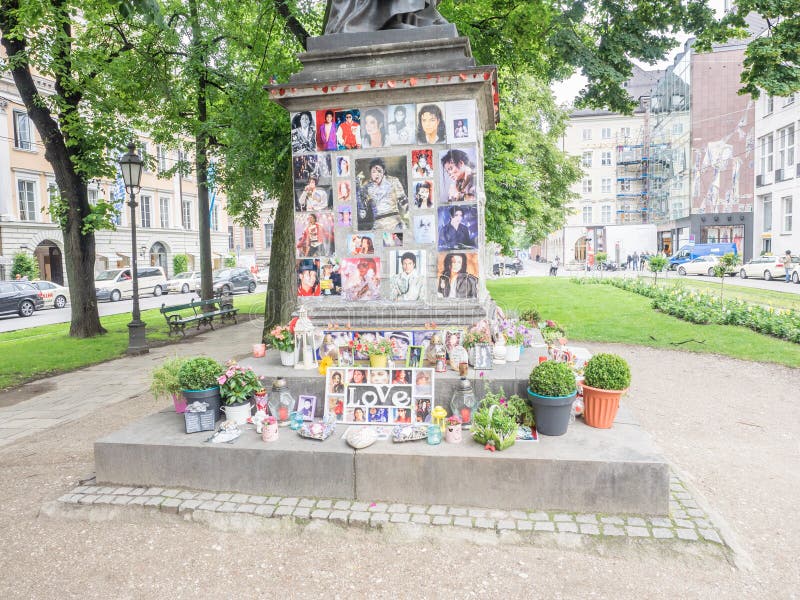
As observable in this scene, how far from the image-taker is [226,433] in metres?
5.16

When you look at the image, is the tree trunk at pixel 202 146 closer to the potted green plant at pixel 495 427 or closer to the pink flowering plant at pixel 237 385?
the pink flowering plant at pixel 237 385

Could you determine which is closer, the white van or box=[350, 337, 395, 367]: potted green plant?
box=[350, 337, 395, 367]: potted green plant

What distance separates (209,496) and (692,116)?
55.0 metres

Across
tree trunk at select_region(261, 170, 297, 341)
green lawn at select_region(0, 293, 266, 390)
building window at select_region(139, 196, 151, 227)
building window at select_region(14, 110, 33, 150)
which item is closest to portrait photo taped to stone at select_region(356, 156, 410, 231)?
tree trunk at select_region(261, 170, 297, 341)

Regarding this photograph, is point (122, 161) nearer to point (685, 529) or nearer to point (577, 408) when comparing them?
point (577, 408)

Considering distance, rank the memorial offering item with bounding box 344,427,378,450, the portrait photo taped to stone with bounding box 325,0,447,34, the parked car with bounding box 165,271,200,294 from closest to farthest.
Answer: the memorial offering item with bounding box 344,427,378,450, the portrait photo taped to stone with bounding box 325,0,447,34, the parked car with bounding box 165,271,200,294

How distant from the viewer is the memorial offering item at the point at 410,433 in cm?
488

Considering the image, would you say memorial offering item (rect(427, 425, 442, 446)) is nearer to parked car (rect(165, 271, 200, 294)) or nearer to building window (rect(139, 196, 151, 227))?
parked car (rect(165, 271, 200, 294))

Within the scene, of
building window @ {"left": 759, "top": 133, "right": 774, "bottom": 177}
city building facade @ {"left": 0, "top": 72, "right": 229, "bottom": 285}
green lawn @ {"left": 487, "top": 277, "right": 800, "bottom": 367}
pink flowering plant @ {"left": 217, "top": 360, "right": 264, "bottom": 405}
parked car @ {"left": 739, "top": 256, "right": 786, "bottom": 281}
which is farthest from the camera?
building window @ {"left": 759, "top": 133, "right": 774, "bottom": 177}

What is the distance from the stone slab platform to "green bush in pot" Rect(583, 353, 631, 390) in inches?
16.3

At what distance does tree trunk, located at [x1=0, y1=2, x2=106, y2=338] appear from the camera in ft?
47.0

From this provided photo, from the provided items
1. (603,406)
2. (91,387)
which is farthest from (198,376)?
(91,387)

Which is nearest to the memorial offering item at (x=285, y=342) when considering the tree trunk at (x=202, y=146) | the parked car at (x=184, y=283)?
the tree trunk at (x=202, y=146)

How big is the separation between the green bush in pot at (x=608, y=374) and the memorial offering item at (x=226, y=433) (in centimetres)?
344
